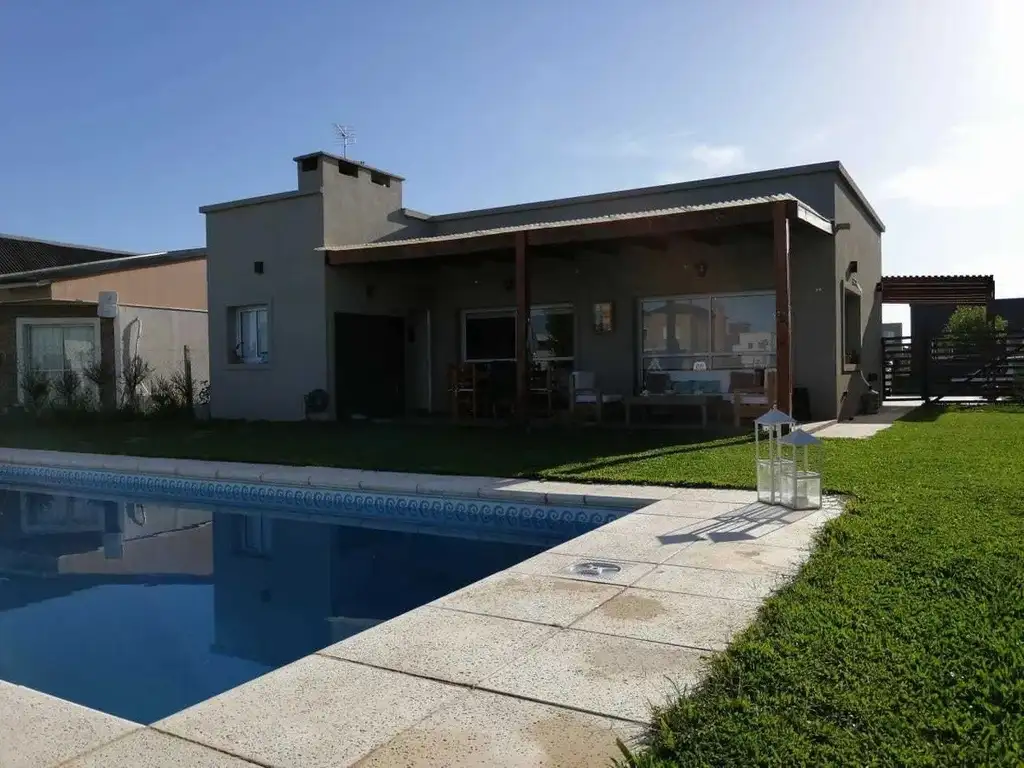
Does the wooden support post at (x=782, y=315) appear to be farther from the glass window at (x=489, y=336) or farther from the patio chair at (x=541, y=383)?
the glass window at (x=489, y=336)

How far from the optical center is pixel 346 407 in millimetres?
14836

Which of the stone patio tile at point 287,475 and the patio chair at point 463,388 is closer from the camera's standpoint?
the stone patio tile at point 287,475

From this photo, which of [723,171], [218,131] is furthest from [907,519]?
[218,131]

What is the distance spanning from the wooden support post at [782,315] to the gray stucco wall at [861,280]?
291 centimetres

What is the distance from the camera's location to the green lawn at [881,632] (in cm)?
256

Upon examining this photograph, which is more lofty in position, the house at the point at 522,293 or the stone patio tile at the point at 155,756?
the house at the point at 522,293

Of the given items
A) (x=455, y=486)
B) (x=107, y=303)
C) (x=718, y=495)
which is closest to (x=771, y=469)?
(x=718, y=495)

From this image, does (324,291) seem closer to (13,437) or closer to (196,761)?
(13,437)

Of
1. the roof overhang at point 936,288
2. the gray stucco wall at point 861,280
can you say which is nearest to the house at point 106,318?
the gray stucco wall at point 861,280

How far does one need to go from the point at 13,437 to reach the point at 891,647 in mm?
14770

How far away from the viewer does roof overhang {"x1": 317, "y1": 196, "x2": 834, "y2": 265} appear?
409 inches

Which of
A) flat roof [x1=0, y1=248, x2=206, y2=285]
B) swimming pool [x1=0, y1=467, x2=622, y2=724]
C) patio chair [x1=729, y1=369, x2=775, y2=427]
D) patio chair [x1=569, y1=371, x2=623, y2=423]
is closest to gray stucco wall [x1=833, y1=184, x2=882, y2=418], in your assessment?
patio chair [x1=729, y1=369, x2=775, y2=427]

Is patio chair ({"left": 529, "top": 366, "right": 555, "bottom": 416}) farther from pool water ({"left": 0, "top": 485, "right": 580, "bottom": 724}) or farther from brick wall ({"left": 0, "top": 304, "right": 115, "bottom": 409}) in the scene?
brick wall ({"left": 0, "top": 304, "right": 115, "bottom": 409})

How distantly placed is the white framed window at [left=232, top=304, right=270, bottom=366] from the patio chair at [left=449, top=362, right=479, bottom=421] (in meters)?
3.65
